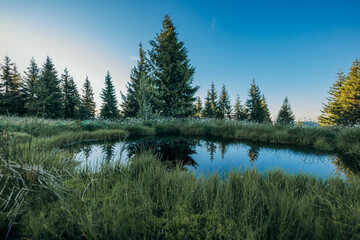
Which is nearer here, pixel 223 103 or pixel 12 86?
pixel 12 86

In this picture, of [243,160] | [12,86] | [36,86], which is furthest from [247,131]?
[12,86]

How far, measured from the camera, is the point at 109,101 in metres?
28.8

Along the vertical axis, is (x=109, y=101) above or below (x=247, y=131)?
above

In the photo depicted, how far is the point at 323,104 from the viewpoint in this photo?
92.3 feet

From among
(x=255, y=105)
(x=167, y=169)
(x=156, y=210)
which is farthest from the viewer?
(x=255, y=105)

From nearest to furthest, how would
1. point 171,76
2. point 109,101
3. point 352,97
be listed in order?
point 171,76 < point 352,97 < point 109,101

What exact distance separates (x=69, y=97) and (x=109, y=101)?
6.67m

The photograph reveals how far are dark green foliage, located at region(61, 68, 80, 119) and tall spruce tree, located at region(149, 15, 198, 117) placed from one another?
17.6m

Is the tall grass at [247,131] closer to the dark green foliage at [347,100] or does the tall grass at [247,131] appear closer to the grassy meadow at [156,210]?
the grassy meadow at [156,210]

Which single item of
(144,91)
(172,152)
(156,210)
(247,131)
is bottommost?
(172,152)

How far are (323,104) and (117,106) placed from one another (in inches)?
1739

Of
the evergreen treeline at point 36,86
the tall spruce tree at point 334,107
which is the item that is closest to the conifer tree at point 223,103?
the tall spruce tree at point 334,107

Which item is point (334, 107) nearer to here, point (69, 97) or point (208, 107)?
point (208, 107)

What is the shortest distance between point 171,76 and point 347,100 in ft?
Result: 89.2
